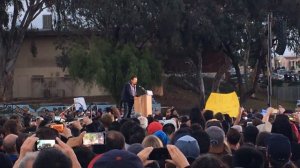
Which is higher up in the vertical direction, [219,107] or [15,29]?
[15,29]

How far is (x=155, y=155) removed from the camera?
6730 millimetres

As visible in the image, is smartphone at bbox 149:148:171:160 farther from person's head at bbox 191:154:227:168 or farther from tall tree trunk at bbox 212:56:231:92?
tall tree trunk at bbox 212:56:231:92

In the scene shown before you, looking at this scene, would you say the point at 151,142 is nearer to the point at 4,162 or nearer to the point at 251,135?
the point at 4,162

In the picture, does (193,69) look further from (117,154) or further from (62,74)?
(117,154)

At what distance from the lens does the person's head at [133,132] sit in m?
9.33

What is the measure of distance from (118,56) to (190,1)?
5524 millimetres

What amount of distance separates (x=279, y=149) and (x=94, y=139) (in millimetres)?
1955

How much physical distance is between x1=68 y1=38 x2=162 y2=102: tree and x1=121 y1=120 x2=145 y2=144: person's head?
114 feet

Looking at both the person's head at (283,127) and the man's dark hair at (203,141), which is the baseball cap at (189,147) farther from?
the person's head at (283,127)

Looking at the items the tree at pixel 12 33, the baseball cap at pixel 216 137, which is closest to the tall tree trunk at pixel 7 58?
the tree at pixel 12 33

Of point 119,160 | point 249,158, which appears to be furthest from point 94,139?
point 119,160

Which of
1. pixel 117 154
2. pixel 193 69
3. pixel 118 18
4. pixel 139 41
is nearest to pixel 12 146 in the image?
pixel 117 154

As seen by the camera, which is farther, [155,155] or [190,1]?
[190,1]

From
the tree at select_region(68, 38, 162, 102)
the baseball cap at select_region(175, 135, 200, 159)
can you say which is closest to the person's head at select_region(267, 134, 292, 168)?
the baseball cap at select_region(175, 135, 200, 159)
